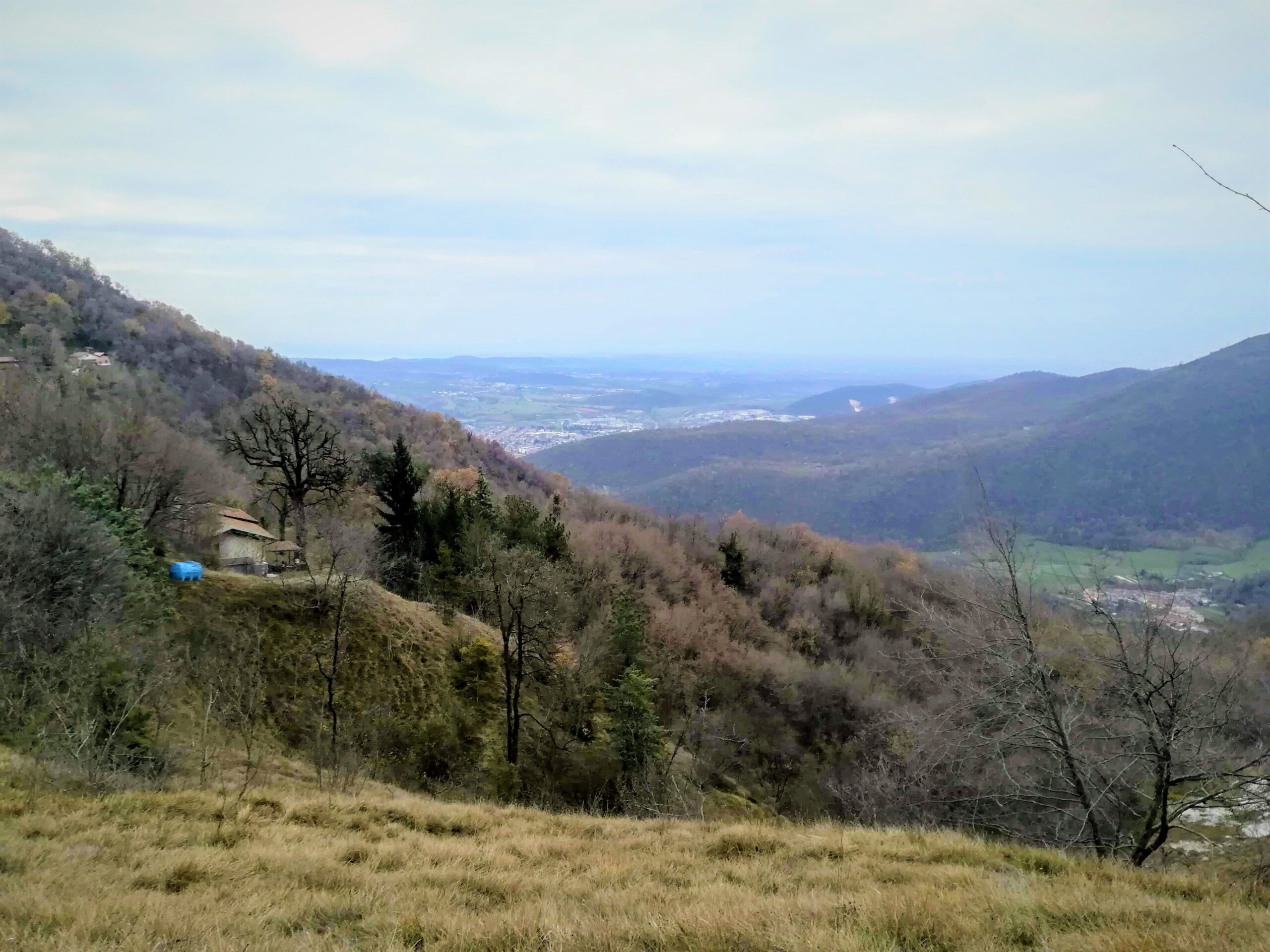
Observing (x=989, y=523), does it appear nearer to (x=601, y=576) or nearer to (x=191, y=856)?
(x=191, y=856)

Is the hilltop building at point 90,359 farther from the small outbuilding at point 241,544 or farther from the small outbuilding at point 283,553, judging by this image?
the small outbuilding at point 283,553

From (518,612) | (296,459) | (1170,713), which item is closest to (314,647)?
(518,612)

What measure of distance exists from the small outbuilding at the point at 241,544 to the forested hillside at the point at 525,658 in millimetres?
1117

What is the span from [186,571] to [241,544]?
26.1ft

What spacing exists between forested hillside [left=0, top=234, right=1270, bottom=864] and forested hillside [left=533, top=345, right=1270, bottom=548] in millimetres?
36595

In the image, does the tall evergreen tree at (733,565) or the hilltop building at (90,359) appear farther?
the hilltop building at (90,359)

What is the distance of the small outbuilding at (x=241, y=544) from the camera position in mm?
23891

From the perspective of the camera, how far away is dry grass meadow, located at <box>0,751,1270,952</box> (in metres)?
3.80

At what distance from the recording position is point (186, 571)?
19125mm

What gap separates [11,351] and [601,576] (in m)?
52.8

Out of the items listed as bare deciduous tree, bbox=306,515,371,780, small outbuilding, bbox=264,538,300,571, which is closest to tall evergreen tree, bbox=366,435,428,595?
bare deciduous tree, bbox=306,515,371,780

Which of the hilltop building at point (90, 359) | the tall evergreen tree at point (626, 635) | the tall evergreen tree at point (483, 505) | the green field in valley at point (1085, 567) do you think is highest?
the hilltop building at point (90, 359)

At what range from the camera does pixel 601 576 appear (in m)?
40.3

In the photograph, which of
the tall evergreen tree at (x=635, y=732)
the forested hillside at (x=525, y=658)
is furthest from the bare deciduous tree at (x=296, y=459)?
the tall evergreen tree at (x=635, y=732)
